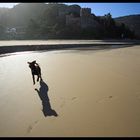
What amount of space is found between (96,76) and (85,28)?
5889 centimetres

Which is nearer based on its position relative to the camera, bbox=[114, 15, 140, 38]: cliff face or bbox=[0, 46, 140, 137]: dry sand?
bbox=[0, 46, 140, 137]: dry sand

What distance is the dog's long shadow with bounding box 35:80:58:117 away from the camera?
21.7 ft

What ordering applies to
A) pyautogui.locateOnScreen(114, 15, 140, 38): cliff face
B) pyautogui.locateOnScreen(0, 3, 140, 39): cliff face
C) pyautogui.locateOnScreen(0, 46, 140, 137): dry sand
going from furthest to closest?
pyautogui.locateOnScreen(114, 15, 140, 38): cliff face → pyautogui.locateOnScreen(0, 3, 140, 39): cliff face → pyautogui.locateOnScreen(0, 46, 140, 137): dry sand

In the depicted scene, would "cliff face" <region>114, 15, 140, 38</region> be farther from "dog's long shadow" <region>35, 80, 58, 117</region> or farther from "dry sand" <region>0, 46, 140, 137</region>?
"dog's long shadow" <region>35, 80, 58, 117</region>

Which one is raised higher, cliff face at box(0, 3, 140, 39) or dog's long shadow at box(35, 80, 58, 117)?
dog's long shadow at box(35, 80, 58, 117)

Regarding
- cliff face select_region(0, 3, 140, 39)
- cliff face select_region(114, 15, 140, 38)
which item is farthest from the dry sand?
cliff face select_region(114, 15, 140, 38)

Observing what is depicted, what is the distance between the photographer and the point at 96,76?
11.0m

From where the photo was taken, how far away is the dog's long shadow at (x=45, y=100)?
6.61m

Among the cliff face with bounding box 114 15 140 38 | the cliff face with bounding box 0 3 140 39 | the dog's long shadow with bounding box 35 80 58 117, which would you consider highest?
the dog's long shadow with bounding box 35 80 58 117

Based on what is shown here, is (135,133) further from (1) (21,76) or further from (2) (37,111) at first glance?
(1) (21,76)

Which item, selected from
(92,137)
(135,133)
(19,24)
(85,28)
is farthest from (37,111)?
(19,24)

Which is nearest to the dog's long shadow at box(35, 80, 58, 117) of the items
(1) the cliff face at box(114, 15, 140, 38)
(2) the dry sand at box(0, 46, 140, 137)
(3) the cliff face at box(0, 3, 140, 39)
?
(2) the dry sand at box(0, 46, 140, 137)

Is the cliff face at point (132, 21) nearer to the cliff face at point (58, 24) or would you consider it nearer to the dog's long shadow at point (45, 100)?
the cliff face at point (58, 24)

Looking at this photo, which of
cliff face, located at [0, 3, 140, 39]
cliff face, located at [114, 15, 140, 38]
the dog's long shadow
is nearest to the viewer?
the dog's long shadow
